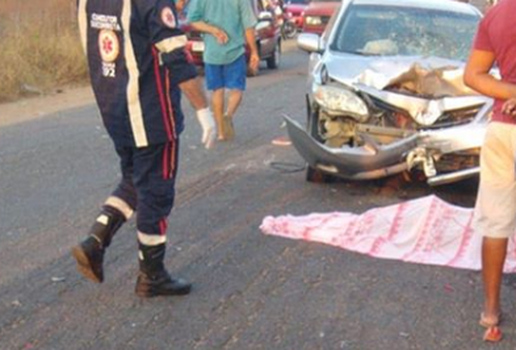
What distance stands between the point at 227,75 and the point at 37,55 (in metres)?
7.95

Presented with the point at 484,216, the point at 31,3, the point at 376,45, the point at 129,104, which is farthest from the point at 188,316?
the point at 31,3

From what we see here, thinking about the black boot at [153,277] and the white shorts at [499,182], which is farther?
the black boot at [153,277]

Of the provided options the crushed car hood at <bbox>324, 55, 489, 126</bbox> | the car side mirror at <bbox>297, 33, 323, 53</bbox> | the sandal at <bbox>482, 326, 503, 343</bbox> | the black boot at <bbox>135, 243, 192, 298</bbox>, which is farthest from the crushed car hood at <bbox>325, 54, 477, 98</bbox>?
the sandal at <bbox>482, 326, 503, 343</bbox>

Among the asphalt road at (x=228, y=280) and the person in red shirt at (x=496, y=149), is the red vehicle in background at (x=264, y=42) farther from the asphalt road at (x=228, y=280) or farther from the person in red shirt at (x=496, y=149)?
the person in red shirt at (x=496, y=149)

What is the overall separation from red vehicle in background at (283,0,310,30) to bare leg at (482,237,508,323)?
91.1 feet

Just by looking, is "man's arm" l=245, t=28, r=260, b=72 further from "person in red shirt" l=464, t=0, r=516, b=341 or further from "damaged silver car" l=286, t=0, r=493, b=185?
"person in red shirt" l=464, t=0, r=516, b=341

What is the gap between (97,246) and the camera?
549 cm

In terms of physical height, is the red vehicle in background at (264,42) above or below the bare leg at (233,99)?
below

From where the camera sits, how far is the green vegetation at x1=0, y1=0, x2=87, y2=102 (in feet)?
54.6

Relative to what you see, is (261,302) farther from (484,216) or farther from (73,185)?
(73,185)

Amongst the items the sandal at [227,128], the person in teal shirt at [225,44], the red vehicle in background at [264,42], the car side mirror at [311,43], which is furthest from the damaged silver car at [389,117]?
the red vehicle in background at [264,42]

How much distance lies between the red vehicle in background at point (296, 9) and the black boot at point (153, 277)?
89.7ft

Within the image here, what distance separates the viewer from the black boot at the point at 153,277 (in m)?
5.44

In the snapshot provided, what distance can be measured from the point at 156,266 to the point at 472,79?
6.32ft
